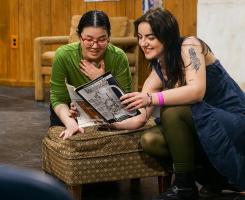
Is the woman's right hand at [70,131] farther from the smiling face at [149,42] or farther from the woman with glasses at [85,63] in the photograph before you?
the smiling face at [149,42]

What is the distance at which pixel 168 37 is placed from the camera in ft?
7.58

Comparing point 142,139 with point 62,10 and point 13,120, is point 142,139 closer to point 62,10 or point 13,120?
point 13,120

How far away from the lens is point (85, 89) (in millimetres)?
2297

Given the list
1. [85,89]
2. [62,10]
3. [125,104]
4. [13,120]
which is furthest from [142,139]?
[62,10]

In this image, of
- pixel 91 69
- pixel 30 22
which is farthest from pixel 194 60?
pixel 30 22

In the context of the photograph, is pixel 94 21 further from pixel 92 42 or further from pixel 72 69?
pixel 72 69

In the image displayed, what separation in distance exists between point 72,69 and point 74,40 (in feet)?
10.0

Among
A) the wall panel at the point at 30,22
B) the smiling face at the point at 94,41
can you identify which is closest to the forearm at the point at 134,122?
the smiling face at the point at 94,41

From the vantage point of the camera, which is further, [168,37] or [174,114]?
[168,37]

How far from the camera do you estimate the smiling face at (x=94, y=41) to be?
2403 mm

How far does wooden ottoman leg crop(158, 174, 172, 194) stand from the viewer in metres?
2.53

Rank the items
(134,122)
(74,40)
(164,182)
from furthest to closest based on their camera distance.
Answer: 1. (74,40)
2. (164,182)
3. (134,122)

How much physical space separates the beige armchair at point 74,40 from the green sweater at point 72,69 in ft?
9.09

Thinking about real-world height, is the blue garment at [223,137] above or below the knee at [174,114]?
below
